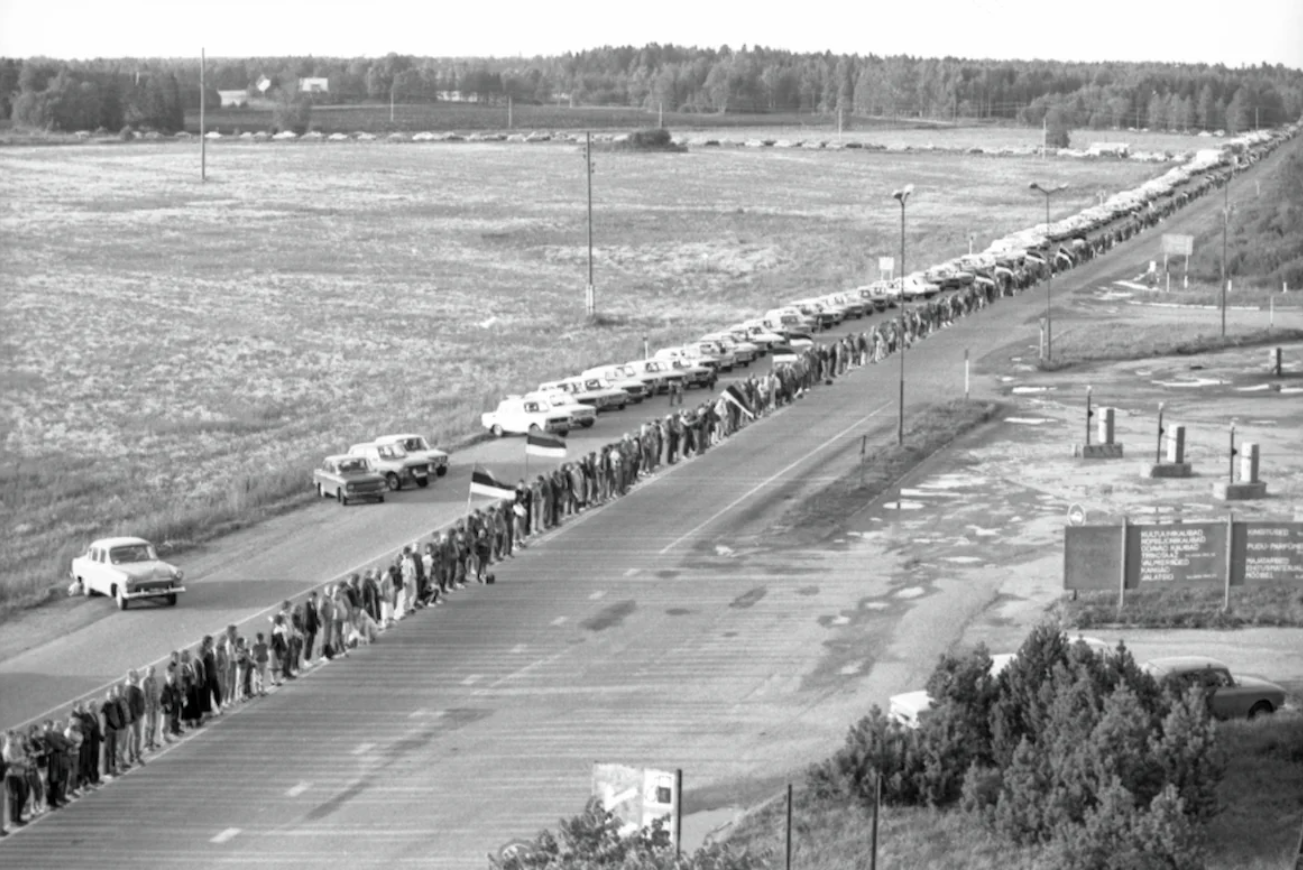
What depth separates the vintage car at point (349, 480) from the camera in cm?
4131

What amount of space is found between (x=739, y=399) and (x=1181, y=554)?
20.2 metres

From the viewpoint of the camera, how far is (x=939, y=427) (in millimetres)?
51875

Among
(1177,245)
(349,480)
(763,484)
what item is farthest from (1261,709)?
(1177,245)

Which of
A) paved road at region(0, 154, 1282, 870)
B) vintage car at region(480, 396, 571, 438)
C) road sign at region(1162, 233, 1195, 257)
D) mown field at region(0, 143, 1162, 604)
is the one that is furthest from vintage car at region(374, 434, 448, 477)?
road sign at region(1162, 233, 1195, 257)

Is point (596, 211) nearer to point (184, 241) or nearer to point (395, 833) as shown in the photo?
point (184, 241)

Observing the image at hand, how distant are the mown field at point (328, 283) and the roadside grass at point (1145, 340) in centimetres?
1431

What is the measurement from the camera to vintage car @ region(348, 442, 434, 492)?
1674 inches

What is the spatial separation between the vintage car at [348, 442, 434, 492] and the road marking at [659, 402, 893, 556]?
6700 mm

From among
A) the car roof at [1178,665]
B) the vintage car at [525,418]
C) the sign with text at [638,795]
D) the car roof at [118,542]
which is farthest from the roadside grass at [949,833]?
the vintage car at [525,418]

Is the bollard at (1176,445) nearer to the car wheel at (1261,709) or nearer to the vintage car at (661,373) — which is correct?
the vintage car at (661,373)

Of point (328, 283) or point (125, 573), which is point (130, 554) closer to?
point (125, 573)

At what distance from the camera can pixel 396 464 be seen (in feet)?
140

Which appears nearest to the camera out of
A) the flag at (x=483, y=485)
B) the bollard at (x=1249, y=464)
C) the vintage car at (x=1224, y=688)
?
the vintage car at (x=1224, y=688)

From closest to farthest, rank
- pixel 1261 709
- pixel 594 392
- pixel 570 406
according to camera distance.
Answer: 1. pixel 1261 709
2. pixel 570 406
3. pixel 594 392
